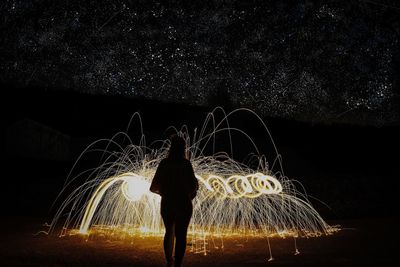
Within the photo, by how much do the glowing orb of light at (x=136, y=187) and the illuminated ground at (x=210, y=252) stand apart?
3.08ft

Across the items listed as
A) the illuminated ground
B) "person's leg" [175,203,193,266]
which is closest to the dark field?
the illuminated ground

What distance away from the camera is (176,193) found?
661 centimetres

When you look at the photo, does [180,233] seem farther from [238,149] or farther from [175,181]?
[238,149]

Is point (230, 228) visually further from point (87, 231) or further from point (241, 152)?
point (241, 152)

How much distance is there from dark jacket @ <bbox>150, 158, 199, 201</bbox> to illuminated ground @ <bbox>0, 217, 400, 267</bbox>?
1327 mm

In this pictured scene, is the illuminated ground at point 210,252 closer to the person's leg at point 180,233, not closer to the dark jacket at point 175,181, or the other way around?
the person's leg at point 180,233

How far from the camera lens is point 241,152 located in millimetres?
33594

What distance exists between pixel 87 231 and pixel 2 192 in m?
10.3

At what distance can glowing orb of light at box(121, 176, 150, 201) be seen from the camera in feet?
33.1

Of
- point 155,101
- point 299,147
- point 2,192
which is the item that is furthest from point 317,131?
point 2,192

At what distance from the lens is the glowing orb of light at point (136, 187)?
10086 millimetres

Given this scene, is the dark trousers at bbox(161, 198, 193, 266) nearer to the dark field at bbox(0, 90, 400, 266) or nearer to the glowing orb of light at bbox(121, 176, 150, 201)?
the dark field at bbox(0, 90, 400, 266)

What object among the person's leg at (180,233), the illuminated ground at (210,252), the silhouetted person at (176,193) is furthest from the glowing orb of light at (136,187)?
the person's leg at (180,233)

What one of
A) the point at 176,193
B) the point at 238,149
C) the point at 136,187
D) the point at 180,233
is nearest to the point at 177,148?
the point at 176,193
